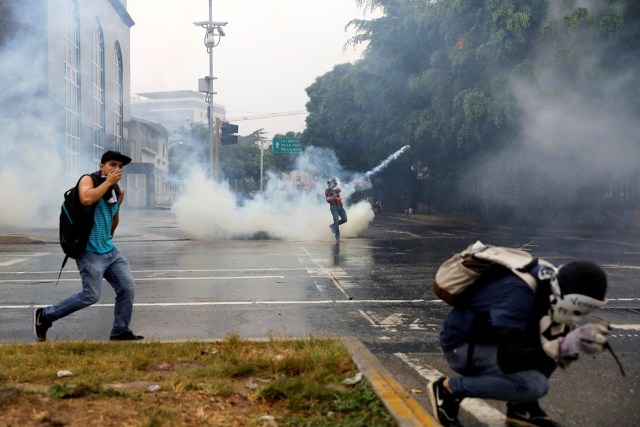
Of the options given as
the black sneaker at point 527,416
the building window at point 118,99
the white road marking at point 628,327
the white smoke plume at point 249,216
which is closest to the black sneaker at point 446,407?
the black sneaker at point 527,416

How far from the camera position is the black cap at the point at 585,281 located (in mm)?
3053

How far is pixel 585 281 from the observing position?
3.06 meters

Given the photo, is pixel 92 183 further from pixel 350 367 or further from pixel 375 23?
pixel 375 23

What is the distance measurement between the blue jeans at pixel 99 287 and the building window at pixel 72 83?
25320mm

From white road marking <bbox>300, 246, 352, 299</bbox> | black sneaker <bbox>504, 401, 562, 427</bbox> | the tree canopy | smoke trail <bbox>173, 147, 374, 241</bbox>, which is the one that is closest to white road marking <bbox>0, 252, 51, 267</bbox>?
smoke trail <bbox>173, 147, 374, 241</bbox>

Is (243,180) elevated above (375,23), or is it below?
below

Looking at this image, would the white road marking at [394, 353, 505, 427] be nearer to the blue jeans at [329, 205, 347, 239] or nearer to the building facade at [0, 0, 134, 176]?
the blue jeans at [329, 205, 347, 239]

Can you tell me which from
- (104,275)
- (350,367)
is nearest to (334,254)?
(104,275)

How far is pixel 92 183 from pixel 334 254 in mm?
8777

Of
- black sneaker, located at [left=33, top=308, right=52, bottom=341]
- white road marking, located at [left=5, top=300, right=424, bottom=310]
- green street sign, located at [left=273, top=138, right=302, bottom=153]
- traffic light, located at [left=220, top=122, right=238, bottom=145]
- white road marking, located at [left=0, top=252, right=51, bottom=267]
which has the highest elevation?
green street sign, located at [left=273, top=138, right=302, bottom=153]

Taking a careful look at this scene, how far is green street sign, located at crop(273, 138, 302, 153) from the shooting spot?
38.6 meters

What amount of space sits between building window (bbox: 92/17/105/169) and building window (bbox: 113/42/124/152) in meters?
2.13

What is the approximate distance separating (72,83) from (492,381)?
30825 millimetres

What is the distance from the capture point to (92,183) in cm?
566
